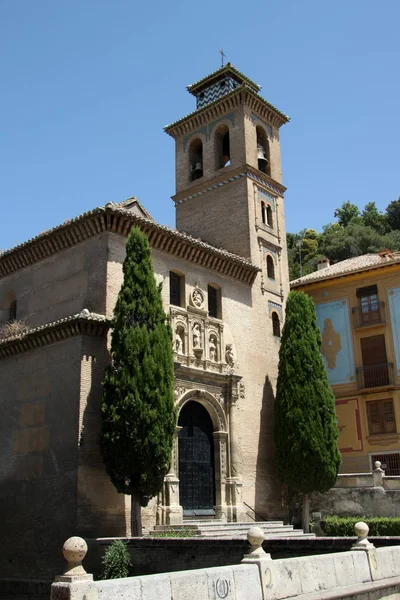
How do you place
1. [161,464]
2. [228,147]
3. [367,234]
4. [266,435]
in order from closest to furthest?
1. [161,464]
2. [266,435]
3. [228,147]
4. [367,234]

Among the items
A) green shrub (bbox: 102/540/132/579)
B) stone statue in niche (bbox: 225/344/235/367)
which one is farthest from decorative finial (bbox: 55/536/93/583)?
stone statue in niche (bbox: 225/344/235/367)

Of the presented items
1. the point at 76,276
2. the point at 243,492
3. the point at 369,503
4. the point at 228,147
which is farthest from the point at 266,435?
the point at 228,147

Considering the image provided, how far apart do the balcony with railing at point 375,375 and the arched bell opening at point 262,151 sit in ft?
29.6

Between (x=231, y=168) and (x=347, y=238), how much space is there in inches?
1165

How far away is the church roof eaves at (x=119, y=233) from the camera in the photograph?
60.3 ft

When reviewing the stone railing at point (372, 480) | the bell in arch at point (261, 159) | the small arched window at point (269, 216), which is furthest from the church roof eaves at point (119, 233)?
the stone railing at point (372, 480)

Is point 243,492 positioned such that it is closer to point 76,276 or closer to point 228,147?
point 76,276

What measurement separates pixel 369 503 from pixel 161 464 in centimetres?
790

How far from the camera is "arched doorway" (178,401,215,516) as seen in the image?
1870 cm

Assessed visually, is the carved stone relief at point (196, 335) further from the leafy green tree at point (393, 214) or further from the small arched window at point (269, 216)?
the leafy green tree at point (393, 214)

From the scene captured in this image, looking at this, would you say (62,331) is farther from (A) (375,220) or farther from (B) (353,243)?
(A) (375,220)

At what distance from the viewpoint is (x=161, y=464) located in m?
15.5

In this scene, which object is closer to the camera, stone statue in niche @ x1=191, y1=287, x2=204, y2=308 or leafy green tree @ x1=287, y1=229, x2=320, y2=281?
stone statue in niche @ x1=191, y1=287, x2=204, y2=308

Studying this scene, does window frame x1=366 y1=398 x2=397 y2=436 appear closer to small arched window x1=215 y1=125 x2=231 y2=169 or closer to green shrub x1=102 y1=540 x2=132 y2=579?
small arched window x1=215 y1=125 x2=231 y2=169
